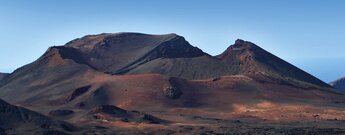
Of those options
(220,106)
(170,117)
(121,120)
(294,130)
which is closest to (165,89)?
(220,106)

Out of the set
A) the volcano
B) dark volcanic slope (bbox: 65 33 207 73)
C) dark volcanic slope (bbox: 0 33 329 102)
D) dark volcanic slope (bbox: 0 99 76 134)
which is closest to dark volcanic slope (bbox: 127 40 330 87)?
dark volcanic slope (bbox: 0 33 329 102)

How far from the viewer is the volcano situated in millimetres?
102625

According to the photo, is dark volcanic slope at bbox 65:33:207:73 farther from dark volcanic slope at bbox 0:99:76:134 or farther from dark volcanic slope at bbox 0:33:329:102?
dark volcanic slope at bbox 0:99:76:134

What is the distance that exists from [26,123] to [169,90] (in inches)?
1818

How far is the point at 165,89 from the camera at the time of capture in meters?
129

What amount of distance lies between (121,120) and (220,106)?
30.8 m

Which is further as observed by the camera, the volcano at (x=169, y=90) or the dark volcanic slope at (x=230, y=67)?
the dark volcanic slope at (x=230, y=67)

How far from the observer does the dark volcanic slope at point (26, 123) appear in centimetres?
8312

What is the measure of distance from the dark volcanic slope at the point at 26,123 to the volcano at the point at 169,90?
256 inches

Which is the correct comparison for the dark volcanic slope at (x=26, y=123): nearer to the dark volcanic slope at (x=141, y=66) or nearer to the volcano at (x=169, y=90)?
the volcano at (x=169, y=90)

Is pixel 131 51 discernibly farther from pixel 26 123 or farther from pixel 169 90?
pixel 26 123

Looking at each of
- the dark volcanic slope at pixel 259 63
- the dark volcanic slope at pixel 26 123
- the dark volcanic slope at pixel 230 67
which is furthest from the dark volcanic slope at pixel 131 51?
the dark volcanic slope at pixel 26 123

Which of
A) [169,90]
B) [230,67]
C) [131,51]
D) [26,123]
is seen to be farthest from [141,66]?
[26,123]

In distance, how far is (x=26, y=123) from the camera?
3452 inches
